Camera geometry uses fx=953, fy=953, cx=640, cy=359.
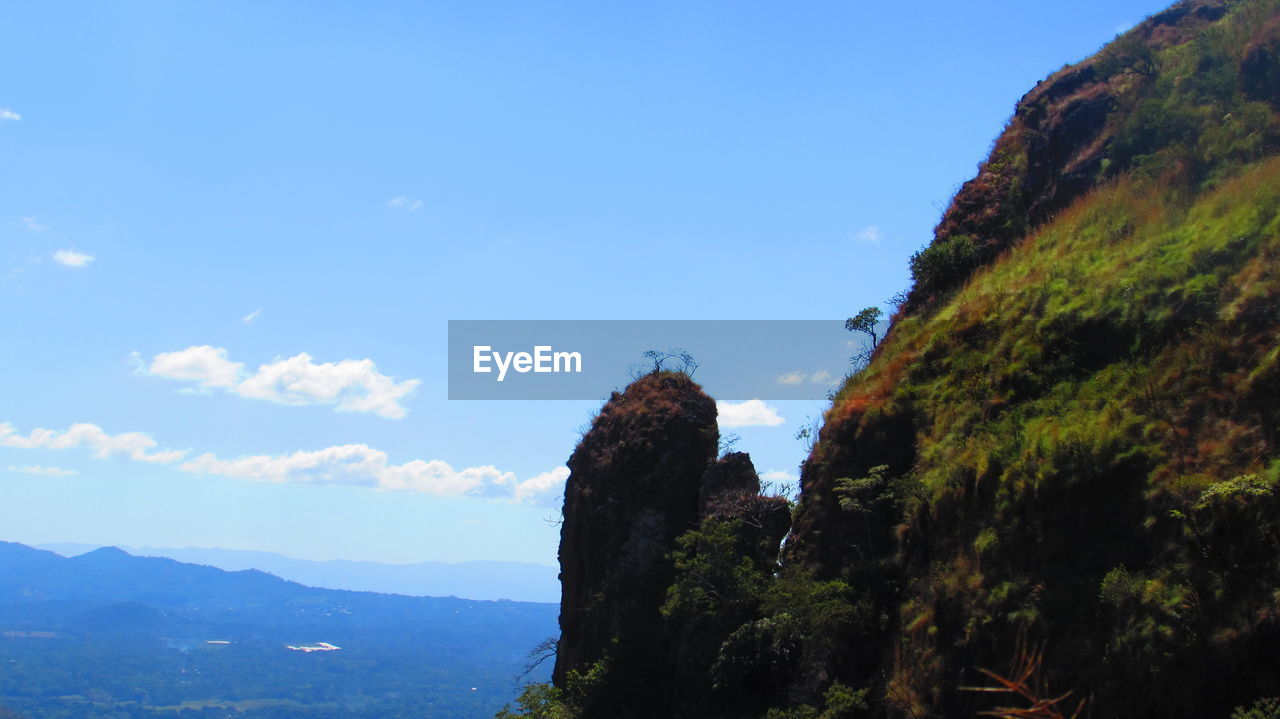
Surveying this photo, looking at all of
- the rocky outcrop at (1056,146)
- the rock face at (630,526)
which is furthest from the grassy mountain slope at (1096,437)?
the rock face at (630,526)

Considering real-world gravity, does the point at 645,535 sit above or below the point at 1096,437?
below

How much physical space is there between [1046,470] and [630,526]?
2061 cm

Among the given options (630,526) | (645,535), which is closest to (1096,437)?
(645,535)

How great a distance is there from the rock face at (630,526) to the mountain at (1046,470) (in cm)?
14

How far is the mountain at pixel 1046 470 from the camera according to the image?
56.4 ft

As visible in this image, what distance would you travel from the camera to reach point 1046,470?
2100 cm

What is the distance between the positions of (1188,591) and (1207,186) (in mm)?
17930

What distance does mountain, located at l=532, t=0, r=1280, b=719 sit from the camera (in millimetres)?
17188

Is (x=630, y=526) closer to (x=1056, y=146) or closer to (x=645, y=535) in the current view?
(x=645, y=535)

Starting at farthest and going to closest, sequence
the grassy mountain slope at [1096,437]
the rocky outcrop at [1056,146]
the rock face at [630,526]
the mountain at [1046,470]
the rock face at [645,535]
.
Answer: the rocky outcrop at [1056,146]
the rock face at [630,526]
the rock face at [645,535]
the mountain at [1046,470]
the grassy mountain slope at [1096,437]

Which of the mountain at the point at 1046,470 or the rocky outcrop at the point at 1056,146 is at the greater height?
the rocky outcrop at the point at 1056,146

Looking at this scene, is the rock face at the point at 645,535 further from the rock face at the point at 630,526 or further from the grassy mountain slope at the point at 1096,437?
the grassy mountain slope at the point at 1096,437

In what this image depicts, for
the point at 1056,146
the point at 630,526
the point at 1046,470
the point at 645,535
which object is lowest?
the point at 645,535

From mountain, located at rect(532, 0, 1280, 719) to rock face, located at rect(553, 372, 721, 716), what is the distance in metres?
0.14
